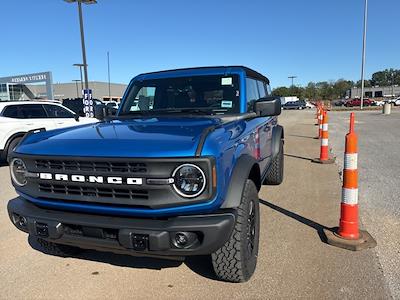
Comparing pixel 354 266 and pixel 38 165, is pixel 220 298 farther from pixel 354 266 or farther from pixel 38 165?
pixel 38 165

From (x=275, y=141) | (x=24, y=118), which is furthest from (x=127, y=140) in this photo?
(x=24, y=118)

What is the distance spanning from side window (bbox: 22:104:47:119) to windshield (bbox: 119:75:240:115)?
6.67 m

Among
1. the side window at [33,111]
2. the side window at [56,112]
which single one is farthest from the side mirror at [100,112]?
the side window at [56,112]

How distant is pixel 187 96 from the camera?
165 inches

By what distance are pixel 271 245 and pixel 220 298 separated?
1.15 m

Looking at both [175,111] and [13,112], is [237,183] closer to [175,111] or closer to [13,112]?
[175,111]

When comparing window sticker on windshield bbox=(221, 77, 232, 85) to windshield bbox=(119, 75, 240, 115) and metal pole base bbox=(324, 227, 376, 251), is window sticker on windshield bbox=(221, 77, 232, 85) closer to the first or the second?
windshield bbox=(119, 75, 240, 115)

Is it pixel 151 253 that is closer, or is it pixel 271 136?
pixel 151 253

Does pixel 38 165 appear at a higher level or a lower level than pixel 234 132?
lower

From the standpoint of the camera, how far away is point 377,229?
14.1 feet

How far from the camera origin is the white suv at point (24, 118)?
373 inches

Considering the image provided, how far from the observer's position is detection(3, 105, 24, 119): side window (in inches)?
379

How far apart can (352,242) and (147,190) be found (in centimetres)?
239

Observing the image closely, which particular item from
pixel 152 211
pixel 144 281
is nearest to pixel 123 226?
pixel 152 211
